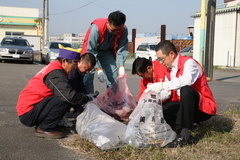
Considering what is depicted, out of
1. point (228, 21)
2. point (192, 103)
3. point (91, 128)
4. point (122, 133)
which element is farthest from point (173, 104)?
point (228, 21)

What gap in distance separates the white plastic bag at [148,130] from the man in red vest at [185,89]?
114mm

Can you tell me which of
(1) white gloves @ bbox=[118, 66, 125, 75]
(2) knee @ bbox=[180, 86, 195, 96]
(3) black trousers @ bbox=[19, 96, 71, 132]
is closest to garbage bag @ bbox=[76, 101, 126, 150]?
(3) black trousers @ bbox=[19, 96, 71, 132]

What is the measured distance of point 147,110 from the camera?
3.30m

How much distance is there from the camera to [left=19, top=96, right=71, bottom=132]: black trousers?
3566 millimetres

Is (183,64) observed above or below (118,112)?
above

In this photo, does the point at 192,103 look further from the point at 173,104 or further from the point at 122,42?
the point at 122,42

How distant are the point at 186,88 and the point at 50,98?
151 centimetres

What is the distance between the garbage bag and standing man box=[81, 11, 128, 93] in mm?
1206

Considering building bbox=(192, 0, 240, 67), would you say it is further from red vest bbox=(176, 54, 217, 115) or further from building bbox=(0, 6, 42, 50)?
building bbox=(0, 6, 42, 50)

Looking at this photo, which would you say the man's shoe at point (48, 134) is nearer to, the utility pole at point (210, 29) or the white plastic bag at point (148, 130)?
the white plastic bag at point (148, 130)

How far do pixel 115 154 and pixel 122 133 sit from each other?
39 centimetres

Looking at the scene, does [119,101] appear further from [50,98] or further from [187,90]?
[187,90]

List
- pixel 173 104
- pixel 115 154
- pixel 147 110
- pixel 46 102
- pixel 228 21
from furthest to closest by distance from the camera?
pixel 228 21 → pixel 173 104 → pixel 46 102 → pixel 147 110 → pixel 115 154

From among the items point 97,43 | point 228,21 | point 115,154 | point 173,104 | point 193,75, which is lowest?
point 115,154
